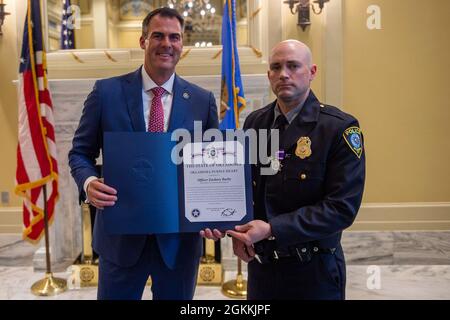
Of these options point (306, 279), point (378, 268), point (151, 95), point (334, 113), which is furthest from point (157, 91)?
point (378, 268)

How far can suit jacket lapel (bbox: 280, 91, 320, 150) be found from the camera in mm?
1317

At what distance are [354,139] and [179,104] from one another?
645mm

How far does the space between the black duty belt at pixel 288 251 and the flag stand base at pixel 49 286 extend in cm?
214

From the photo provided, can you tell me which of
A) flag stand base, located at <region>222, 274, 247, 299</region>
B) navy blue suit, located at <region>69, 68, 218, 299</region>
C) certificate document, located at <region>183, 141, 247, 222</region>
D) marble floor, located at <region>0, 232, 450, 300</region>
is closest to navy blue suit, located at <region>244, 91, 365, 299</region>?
certificate document, located at <region>183, 141, 247, 222</region>

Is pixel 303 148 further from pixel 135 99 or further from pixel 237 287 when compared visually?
pixel 237 287

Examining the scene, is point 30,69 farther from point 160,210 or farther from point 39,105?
point 160,210

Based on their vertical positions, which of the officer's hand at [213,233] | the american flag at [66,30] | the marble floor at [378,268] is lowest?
the marble floor at [378,268]

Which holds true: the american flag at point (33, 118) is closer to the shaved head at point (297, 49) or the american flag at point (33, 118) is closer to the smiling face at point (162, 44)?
the smiling face at point (162, 44)

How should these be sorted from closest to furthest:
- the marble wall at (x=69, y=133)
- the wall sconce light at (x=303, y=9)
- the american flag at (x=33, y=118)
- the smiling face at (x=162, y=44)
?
the smiling face at (x=162, y=44)
the american flag at (x=33, y=118)
the marble wall at (x=69, y=133)
the wall sconce light at (x=303, y=9)

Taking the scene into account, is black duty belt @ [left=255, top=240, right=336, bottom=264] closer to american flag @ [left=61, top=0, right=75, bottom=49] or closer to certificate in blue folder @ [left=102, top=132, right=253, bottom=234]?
certificate in blue folder @ [left=102, top=132, right=253, bottom=234]

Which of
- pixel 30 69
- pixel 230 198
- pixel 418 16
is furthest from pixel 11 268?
pixel 418 16

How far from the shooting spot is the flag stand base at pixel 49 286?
287 centimetres

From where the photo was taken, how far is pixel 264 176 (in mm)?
1375

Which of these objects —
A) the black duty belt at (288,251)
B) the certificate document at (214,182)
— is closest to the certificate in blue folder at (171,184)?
the certificate document at (214,182)
